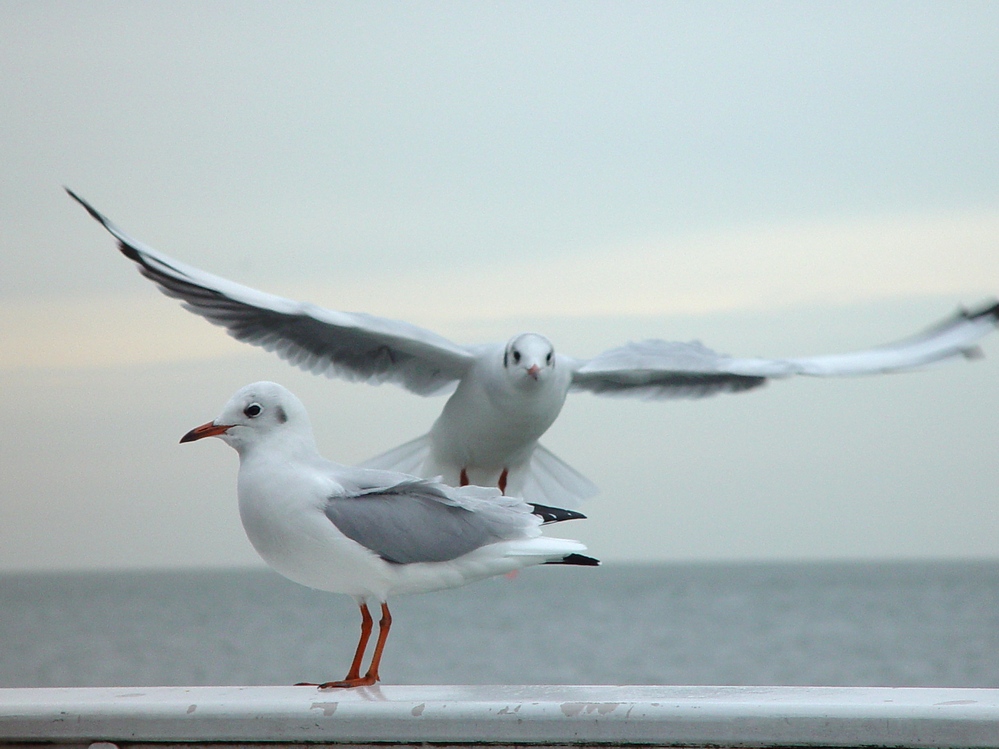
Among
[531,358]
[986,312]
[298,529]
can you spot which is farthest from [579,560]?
[986,312]

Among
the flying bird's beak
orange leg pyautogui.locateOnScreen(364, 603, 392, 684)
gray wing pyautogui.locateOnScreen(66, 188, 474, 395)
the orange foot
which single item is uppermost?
gray wing pyautogui.locateOnScreen(66, 188, 474, 395)

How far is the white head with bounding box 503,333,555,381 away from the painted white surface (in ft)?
5.51

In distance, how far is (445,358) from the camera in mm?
4273

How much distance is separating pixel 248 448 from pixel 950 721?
135 centimetres

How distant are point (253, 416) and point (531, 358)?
1.46 meters

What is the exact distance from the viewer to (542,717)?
2.02 m

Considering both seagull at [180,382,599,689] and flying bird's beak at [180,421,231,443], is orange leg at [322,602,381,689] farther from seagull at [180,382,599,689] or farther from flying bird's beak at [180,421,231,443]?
flying bird's beak at [180,421,231,443]

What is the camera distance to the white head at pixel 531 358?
12.6ft

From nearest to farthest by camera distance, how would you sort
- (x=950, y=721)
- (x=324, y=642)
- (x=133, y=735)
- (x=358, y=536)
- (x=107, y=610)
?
(x=950, y=721)
(x=133, y=735)
(x=358, y=536)
(x=324, y=642)
(x=107, y=610)

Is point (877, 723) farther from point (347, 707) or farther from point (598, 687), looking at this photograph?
point (347, 707)

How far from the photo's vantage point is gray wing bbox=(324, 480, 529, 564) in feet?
8.07

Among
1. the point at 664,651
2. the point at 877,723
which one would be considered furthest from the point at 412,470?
the point at 664,651

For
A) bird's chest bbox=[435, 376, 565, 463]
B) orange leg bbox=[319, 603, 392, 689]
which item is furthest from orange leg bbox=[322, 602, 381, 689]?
bird's chest bbox=[435, 376, 565, 463]

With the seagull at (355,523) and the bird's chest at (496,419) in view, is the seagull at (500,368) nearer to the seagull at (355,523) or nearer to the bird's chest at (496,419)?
the bird's chest at (496,419)
